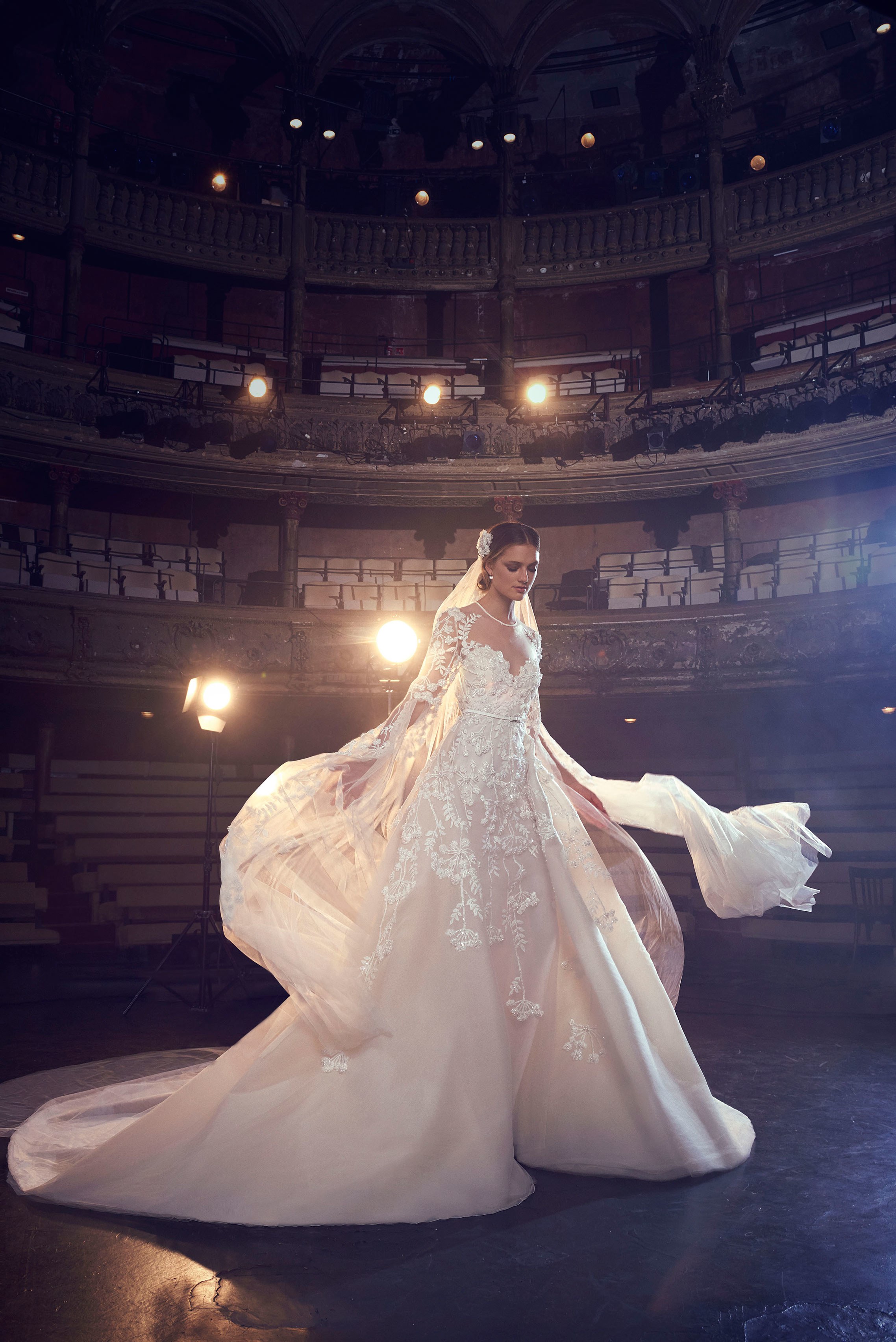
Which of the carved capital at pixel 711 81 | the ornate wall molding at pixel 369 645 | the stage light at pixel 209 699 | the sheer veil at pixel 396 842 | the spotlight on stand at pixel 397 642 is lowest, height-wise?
the sheer veil at pixel 396 842

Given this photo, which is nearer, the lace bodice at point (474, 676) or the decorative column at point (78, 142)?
the lace bodice at point (474, 676)

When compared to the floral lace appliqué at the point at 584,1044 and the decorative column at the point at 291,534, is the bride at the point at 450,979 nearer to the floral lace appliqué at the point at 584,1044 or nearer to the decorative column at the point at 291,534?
the floral lace appliqué at the point at 584,1044

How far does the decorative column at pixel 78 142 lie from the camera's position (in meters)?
15.5

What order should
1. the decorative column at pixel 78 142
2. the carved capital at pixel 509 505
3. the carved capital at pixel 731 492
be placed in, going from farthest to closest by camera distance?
the carved capital at pixel 509 505 < the decorative column at pixel 78 142 < the carved capital at pixel 731 492

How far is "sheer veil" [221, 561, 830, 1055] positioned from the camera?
120 inches

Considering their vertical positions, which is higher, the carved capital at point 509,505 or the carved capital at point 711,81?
the carved capital at point 711,81

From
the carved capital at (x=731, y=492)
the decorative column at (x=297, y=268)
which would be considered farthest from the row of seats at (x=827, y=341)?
the decorative column at (x=297, y=268)

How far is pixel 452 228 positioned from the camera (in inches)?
682

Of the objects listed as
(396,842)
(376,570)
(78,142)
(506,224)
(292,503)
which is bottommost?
(396,842)

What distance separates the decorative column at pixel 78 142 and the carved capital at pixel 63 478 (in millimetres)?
2259

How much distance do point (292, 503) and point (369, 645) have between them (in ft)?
12.2

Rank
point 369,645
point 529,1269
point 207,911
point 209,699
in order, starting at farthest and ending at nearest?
1. point 369,645
2. point 209,699
3. point 207,911
4. point 529,1269

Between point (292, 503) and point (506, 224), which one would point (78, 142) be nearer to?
point (292, 503)

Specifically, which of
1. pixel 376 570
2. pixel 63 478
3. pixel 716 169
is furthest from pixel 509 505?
pixel 63 478
